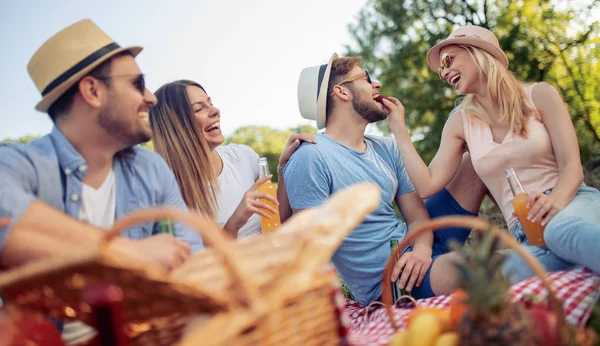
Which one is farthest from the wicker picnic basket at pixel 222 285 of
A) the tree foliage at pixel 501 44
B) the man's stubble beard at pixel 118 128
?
the tree foliage at pixel 501 44

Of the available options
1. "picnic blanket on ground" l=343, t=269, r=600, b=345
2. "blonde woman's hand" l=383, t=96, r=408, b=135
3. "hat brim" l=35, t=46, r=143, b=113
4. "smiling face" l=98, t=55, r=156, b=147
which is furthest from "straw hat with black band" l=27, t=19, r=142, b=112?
"blonde woman's hand" l=383, t=96, r=408, b=135

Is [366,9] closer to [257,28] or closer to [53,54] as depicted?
[53,54]

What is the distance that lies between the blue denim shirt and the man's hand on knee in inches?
51.1

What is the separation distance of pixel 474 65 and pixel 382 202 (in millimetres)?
997

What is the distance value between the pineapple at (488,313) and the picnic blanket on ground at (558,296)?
1.62 feet

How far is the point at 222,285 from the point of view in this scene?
4.32 feet

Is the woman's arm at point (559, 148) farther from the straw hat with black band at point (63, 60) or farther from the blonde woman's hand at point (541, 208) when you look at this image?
the straw hat with black band at point (63, 60)

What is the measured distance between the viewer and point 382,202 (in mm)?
3480

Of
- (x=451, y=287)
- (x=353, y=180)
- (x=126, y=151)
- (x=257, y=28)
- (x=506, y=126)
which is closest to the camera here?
(x=126, y=151)

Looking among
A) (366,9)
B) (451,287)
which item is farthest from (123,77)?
(366,9)

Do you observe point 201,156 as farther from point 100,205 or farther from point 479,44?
point 479,44

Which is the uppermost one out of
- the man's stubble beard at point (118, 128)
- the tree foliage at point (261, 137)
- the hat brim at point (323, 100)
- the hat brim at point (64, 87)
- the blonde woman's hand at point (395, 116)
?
the hat brim at point (64, 87)

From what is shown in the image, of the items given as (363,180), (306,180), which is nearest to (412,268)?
(363,180)

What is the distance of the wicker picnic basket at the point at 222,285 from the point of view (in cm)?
116
